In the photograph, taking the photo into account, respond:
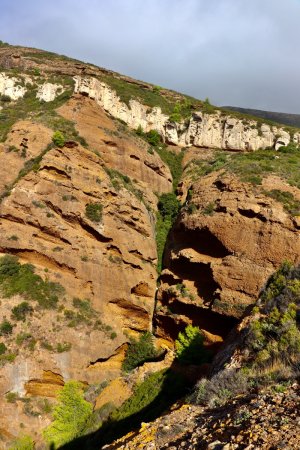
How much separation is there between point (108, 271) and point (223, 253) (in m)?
10.9

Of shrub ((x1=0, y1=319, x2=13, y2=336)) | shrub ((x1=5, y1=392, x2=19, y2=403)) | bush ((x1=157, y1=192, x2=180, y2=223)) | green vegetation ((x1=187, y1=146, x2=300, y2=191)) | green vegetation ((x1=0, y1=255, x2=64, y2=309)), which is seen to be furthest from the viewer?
bush ((x1=157, y1=192, x2=180, y2=223))

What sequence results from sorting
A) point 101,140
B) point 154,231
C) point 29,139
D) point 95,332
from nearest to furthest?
point 95,332 → point 29,139 → point 154,231 → point 101,140

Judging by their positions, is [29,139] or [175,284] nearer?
[175,284]

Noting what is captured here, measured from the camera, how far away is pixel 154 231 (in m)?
42.8

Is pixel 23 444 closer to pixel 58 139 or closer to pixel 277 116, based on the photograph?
pixel 58 139

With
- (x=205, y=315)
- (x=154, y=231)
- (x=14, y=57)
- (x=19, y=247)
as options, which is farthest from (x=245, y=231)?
(x=14, y=57)

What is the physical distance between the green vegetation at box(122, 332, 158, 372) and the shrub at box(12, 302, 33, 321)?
363 inches

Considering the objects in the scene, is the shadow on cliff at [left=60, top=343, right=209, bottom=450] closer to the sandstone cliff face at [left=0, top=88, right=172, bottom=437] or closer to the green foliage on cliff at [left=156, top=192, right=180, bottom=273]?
the sandstone cliff face at [left=0, top=88, right=172, bottom=437]

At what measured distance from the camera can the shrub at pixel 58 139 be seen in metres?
38.7

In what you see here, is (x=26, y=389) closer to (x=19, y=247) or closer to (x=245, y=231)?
(x=19, y=247)

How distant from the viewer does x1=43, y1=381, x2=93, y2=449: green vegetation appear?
23844mm

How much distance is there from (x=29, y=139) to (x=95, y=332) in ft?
74.0

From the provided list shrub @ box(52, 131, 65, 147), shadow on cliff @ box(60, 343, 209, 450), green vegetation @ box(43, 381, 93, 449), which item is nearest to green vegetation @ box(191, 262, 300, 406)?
shadow on cliff @ box(60, 343, 209, 450)

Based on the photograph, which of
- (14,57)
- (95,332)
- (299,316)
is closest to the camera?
(299,316)
